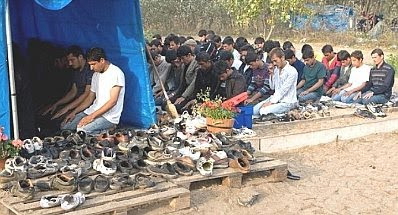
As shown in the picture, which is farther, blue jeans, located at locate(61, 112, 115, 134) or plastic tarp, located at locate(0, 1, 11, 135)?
blue jeans, located at locate(61, 112, 115, 134)

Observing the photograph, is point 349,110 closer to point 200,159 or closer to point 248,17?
point 200,159

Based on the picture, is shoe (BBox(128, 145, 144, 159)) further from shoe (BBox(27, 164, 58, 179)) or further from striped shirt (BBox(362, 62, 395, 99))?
striped shirt (BBox(362, 62, 395, 99))

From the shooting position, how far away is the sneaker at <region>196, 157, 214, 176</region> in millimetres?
6012

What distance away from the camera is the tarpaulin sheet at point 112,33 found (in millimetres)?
7891

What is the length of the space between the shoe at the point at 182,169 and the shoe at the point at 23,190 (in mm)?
1398

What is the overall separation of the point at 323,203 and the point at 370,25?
1916cm

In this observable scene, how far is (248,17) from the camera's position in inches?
592

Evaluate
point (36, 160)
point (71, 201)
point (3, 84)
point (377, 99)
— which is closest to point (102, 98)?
point (3, 84)

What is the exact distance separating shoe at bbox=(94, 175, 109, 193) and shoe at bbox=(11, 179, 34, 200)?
21.4 inches

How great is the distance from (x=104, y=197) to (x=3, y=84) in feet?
7.01

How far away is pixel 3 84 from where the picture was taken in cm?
667

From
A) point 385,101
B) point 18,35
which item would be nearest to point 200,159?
point 18,35

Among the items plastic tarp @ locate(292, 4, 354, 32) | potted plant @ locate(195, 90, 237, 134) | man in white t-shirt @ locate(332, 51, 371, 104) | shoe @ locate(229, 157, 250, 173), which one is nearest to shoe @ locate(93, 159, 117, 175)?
shoe @ locate(229, 157, 250, 173)

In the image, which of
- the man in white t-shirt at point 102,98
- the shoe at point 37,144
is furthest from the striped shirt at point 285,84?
the shoe at point 37,144
